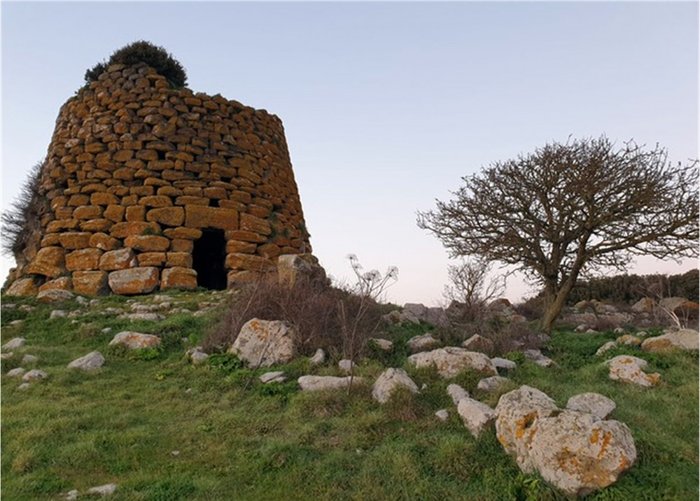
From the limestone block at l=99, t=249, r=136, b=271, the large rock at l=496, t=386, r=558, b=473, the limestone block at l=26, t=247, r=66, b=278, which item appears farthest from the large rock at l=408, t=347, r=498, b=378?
the limestone block at l=26, t=247, r=66, b=278

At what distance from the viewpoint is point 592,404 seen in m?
3.92

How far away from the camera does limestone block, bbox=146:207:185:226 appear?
33.1 ft

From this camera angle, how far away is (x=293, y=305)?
20.5 ft

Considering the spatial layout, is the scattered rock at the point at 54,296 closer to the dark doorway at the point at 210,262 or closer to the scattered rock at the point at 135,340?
the scattered rock at the point at 135,340

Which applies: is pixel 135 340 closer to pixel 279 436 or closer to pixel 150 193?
pixel 279 436

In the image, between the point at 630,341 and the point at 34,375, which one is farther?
the point at 630,341

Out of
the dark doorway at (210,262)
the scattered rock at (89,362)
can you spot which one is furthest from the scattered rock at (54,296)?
the dark doorway at (210,262)

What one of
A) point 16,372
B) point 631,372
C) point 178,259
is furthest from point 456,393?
point 178,259

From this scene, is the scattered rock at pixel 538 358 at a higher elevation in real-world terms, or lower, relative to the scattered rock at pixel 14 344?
higher

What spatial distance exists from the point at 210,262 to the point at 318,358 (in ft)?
24.6

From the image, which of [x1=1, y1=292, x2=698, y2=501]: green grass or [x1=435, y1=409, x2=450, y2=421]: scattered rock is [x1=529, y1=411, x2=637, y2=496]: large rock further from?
[x1=435, y1=409, x2=450, y2=421]: scattered rock

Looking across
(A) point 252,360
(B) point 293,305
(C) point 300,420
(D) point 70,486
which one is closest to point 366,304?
(B) point 293,305

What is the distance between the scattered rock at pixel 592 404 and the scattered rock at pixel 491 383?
58cm

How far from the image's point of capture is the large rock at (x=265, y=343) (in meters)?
5.54
